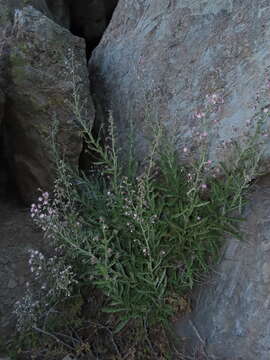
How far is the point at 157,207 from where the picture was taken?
301 cm

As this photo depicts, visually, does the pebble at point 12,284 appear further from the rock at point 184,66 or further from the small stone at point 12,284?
the rock at point 184,66

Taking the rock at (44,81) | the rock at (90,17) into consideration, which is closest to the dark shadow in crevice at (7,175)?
the rock at (44,81)

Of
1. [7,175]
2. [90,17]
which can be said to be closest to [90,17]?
[90,17]

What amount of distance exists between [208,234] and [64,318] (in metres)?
0.98

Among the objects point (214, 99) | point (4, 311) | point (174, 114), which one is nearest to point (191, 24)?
point (174, 114)

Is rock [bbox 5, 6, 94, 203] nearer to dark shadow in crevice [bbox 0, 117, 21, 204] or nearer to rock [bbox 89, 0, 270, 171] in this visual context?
rock [bbox 89, 0, 270, 171]

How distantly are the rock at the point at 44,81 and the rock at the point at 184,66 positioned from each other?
12.9 inches

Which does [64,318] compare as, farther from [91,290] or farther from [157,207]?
[157,207]

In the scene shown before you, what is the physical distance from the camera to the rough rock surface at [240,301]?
2848mm

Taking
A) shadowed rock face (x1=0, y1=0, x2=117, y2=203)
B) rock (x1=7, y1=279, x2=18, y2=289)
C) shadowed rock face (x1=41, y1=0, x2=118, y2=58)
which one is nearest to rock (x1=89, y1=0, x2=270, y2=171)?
shadowed rock face (x1=0, y1=0, x2=117, y2=203)

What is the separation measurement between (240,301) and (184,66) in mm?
1508

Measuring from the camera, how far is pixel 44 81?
11.3 feet

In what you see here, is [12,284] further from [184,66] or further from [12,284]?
[184,66]

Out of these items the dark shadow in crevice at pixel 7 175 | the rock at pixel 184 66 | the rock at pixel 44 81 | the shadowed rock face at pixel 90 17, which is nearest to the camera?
the rock at pixel 184 66
